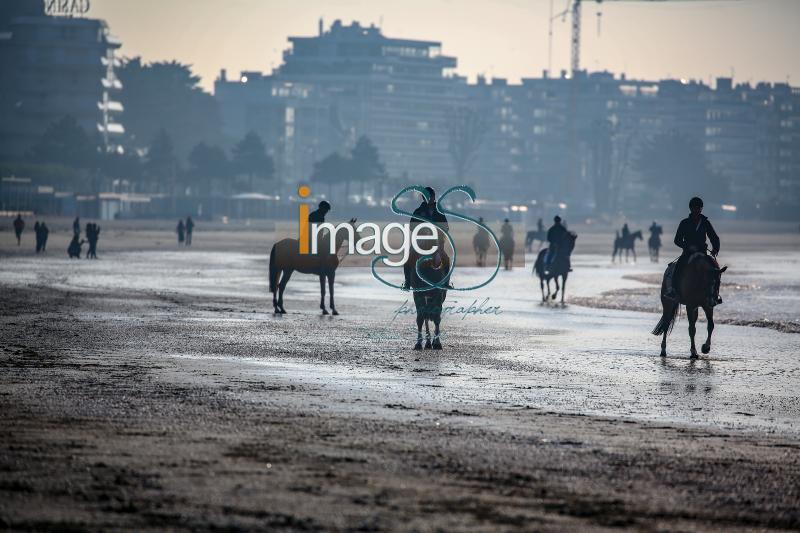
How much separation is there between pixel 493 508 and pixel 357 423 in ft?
12.0

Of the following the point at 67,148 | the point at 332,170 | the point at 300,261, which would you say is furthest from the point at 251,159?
the point at 300,261

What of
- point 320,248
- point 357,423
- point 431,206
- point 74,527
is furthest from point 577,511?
point 320,248

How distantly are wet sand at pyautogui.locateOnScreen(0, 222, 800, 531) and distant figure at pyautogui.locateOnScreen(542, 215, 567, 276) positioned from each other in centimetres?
914

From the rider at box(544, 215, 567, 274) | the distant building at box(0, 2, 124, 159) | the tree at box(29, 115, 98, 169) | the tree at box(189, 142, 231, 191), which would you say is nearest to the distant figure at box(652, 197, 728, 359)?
the rider at box(544, 215, 567, 274)

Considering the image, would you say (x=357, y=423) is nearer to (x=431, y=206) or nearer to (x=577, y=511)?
(x=577, y=511)

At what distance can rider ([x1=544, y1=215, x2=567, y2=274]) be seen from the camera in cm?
3334

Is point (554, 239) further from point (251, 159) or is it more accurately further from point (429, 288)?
point (251, 159)

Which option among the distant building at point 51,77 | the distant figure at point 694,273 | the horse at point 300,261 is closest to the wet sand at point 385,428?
the distant figure at point 694,273

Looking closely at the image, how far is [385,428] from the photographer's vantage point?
1191cm

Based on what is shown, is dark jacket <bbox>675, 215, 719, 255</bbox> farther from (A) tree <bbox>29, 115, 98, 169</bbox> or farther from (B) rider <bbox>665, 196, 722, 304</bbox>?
(A) tree <bbox>29, 115, 98, 169</bbox>

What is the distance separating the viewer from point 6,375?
1512 cm

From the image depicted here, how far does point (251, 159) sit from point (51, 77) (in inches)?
1059

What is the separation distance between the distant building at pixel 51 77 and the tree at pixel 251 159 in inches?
674

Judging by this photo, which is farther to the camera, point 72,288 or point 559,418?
point 72,288
